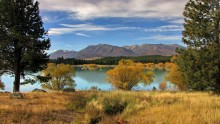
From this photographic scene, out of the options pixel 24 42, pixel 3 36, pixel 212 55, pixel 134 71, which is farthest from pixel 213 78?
pixel 134 71

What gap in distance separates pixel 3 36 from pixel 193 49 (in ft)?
56.8

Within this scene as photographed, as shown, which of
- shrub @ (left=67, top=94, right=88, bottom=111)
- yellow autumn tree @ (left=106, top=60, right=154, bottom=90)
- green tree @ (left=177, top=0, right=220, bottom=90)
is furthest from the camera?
yellow autumn tree @ (left=106, top=60, right=154, bottom=90)

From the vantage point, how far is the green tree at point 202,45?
23.7 metres

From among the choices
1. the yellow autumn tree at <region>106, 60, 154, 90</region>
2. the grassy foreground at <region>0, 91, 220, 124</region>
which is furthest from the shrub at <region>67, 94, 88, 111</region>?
the yellow autumn tree at <region>106, 60, 154, 90</region>

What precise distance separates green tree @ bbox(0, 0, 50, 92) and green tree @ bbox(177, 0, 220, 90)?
44.2 feet

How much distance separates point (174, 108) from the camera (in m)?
13.8

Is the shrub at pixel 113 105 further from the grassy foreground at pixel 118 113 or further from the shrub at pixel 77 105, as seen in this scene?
the shrub at pixel 77 105

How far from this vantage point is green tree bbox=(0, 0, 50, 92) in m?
27.7

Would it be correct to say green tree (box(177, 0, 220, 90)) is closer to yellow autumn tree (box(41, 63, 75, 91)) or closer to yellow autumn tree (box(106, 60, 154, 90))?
yellow autumn tree (box(106, 60, 154, 90))

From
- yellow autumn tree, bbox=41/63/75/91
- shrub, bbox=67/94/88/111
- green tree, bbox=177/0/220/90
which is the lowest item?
yellow autumn tree, bbox=41/63/75/91

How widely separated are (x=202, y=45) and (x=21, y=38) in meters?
16.1

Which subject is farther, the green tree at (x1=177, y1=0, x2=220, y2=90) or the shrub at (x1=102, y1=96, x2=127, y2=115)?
the green tree at (x1=177, y1=0, x2=220, y2=90)

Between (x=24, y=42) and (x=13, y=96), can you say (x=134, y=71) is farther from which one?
(x=13, y=96)

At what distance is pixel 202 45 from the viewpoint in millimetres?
24906
